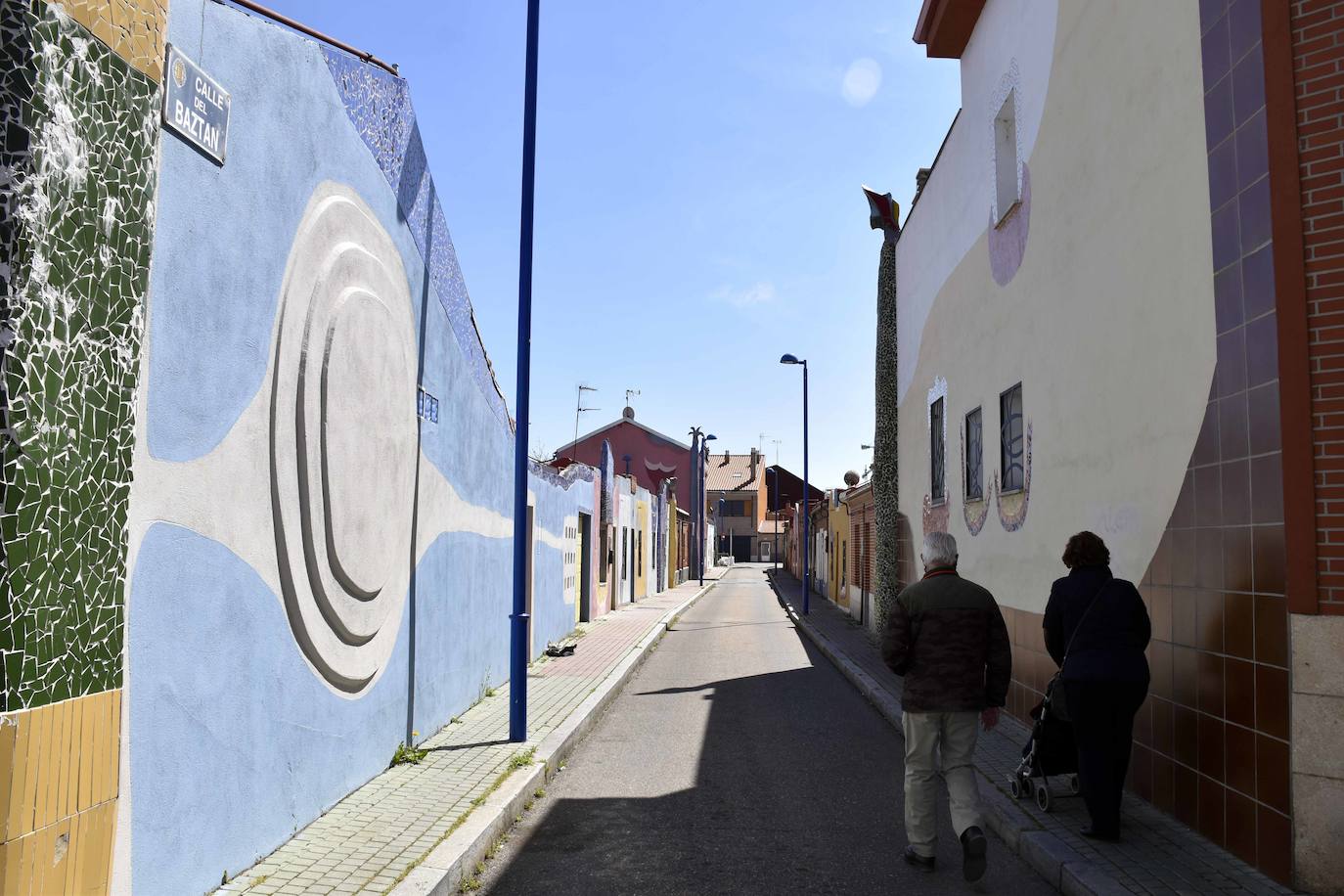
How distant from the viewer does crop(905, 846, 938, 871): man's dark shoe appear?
5216 millimetres

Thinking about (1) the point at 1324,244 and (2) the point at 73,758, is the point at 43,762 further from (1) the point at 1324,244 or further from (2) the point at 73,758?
(1) the point at 1324,244

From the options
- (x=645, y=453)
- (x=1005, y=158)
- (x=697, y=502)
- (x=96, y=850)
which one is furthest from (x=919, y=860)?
(x=645, y=453)

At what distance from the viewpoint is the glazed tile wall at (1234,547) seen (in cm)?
483

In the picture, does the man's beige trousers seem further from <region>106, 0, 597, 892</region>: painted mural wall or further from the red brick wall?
<region>106, 0, 597, 892</region>: painted mural wall

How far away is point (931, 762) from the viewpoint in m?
5.19

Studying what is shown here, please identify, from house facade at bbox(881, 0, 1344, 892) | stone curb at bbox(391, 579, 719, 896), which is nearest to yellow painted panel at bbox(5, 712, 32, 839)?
stone curb at bbox(391, 579, 719, 896)

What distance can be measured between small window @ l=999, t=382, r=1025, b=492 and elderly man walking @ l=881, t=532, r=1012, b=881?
4242 millimetres

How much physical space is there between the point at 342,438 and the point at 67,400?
101 inches

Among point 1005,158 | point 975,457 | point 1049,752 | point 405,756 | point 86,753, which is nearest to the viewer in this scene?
point 86,753

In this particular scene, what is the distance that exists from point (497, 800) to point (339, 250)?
345 cm

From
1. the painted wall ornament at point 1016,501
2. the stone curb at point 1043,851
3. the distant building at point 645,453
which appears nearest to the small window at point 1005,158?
the painted wall ornament at point 1016,501

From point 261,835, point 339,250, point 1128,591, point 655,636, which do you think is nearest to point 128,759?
point 261,835

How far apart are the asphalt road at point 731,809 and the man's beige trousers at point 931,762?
25 cm

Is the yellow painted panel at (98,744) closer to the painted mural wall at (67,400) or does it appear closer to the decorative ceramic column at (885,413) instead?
the painted mural wall at (67,400)
